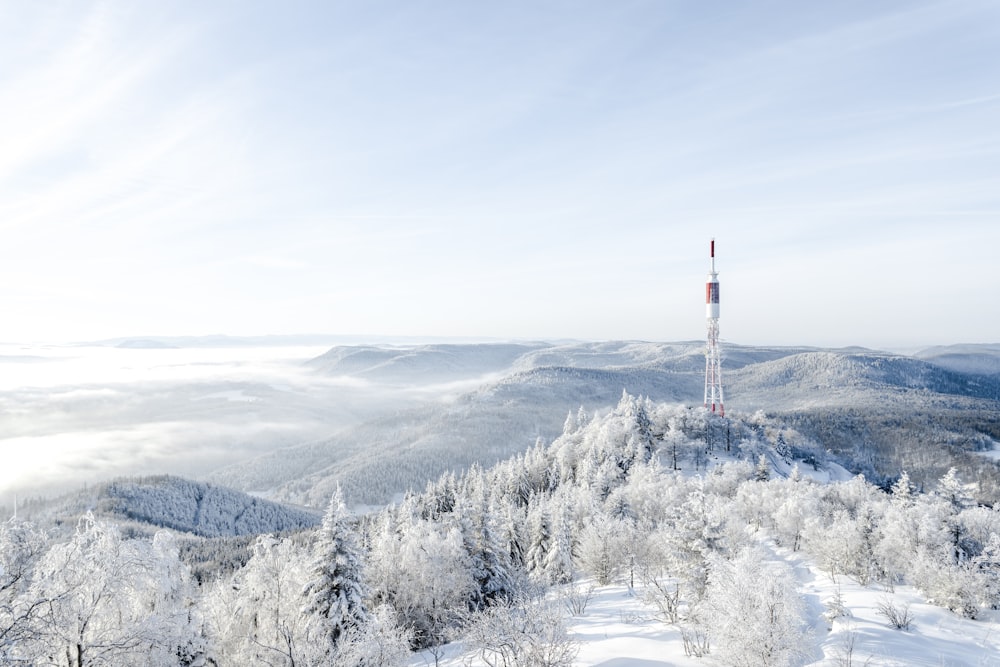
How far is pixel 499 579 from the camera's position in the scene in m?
49.3

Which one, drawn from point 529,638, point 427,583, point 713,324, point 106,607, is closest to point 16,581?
point 106,607

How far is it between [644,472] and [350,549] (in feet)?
232

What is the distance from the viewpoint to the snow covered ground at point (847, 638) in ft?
86.1

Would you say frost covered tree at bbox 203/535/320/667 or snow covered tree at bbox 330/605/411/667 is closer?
snow covered tree at bbox 330/605/411/667

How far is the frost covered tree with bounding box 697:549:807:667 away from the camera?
2305 cm

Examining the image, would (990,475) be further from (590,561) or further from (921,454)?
(590,561)

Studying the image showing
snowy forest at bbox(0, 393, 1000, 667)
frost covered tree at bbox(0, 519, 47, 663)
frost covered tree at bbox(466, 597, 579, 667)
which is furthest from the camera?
snowy forest at bbox(0, 393, 1000, 667)

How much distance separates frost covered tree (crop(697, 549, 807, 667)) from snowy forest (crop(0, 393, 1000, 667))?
0.08 m

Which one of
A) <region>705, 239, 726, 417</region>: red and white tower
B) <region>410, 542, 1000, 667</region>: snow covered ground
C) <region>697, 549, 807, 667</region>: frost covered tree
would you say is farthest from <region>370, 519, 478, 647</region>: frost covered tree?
<region>705, 239, 726, 417</region>: red and white tower

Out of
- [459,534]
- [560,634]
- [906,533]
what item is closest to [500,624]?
[560,634]

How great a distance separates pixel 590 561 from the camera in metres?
58.7

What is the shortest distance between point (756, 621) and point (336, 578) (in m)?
25.8

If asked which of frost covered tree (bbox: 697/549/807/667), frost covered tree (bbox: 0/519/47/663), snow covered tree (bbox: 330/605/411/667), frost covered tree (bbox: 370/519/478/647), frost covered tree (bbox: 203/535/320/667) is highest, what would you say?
frost covered tree (bbox: 0/519/47/663)

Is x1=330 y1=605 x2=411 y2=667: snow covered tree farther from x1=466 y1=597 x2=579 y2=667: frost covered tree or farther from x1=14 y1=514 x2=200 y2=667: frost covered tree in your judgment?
x1=14 y1=514 x2=200 y2=667: frost covered tree
